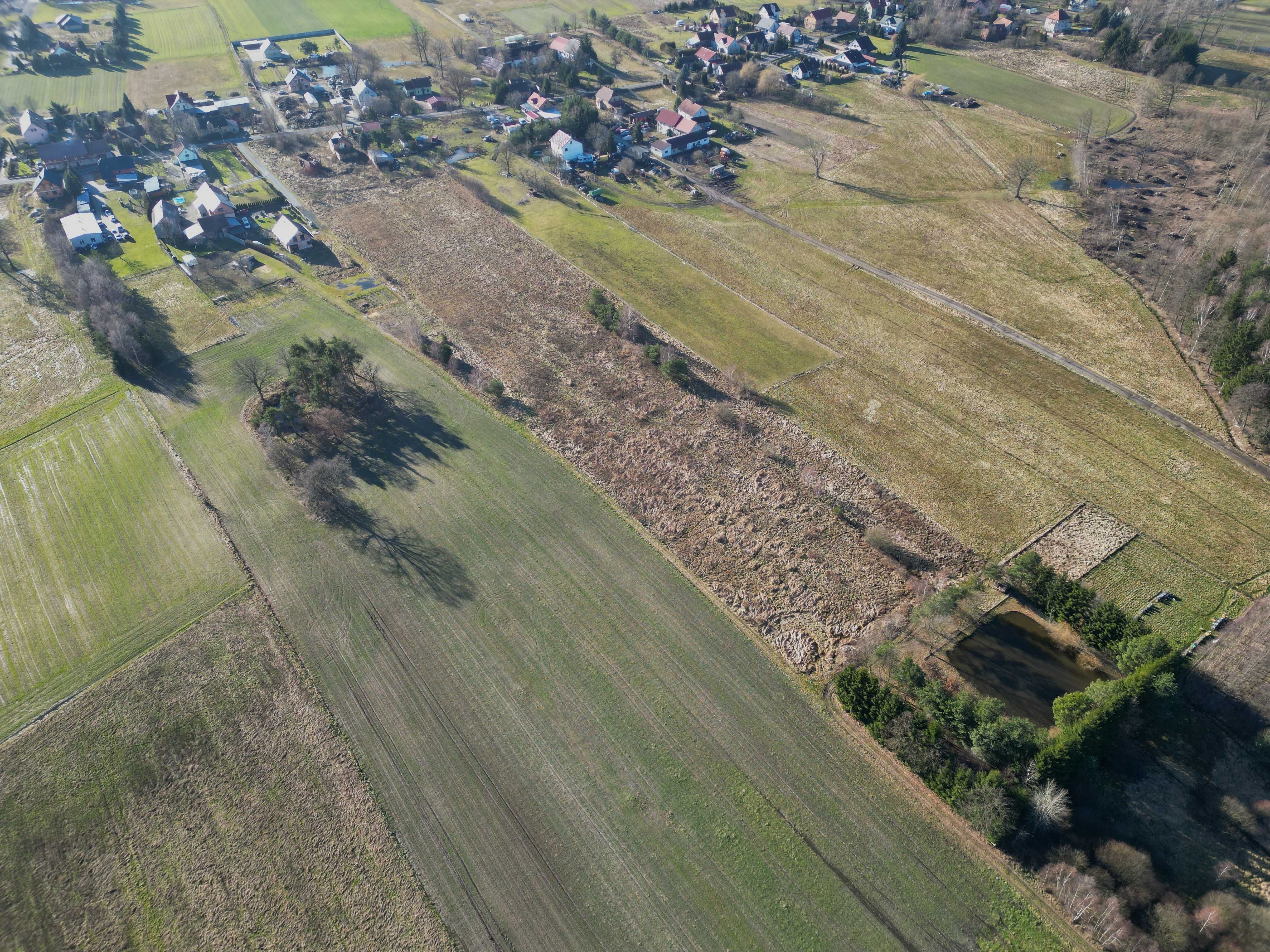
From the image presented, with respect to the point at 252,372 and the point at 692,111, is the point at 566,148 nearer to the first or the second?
the point at 692,111

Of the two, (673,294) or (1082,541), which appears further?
(673,294)

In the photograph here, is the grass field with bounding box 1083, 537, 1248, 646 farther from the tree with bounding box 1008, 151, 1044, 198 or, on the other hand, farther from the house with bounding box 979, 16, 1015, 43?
the house with bounding box 979, 16, 1015, 43

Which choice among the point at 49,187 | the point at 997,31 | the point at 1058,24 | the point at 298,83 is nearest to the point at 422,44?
the point at 298,83

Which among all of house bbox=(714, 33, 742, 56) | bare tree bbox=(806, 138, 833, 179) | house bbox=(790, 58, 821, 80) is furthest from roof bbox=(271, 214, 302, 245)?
house bbox=(790, 58, 821, 80)

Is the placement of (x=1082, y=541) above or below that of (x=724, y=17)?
below

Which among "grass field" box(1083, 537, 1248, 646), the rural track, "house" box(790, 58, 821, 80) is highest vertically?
"house" box(790, 58, 821, 80)

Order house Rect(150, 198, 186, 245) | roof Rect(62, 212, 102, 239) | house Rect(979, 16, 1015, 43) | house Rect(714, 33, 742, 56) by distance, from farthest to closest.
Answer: house Rect(979, 16, 1015, 43) < house Rect(714, 33, 742, 56) < house Rect(150, 198, 186, 245) < roof Rect(62, 212, 102, 239)

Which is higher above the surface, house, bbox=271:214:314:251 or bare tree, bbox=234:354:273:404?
house, bbox=271:214:314:251

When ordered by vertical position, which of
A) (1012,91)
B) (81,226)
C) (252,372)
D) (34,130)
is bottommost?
(252,372)
